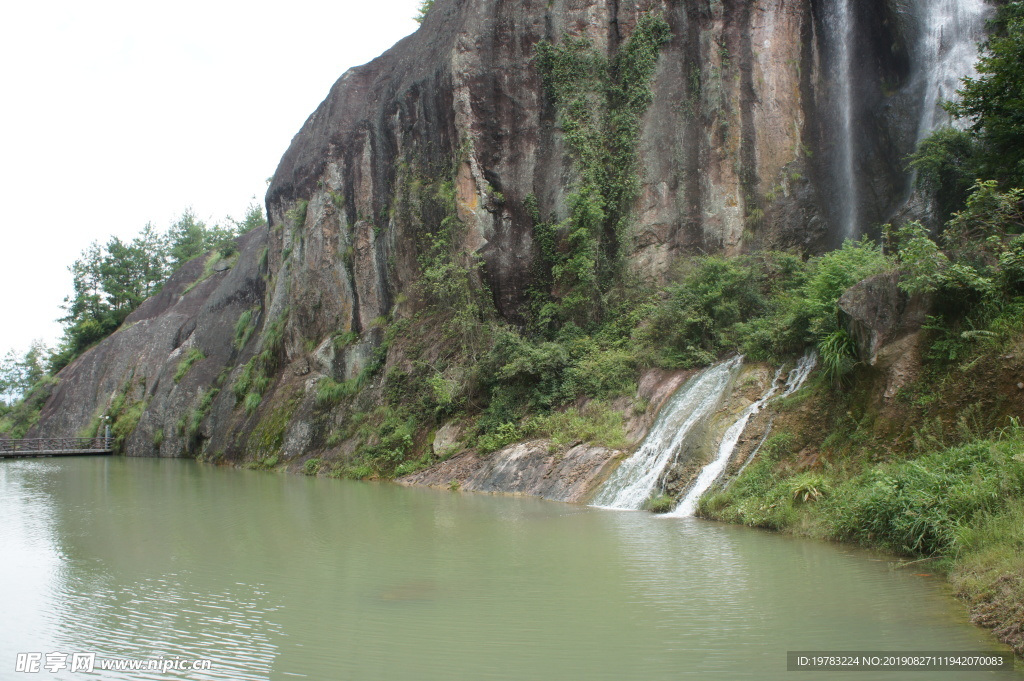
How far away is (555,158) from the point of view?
75.3 ft

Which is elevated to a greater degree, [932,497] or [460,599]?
[932,497]

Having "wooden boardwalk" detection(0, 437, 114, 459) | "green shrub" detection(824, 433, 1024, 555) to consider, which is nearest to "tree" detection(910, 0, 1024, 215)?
"green shrub" detection(824, 433, 1024, 555)

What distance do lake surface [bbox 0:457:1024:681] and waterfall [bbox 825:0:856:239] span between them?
1320 centimetres

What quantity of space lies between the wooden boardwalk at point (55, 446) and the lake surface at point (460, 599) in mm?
29487

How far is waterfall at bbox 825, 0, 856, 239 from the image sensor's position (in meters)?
20.5

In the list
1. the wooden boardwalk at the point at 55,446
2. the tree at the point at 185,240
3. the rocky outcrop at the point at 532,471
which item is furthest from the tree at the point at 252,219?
the rocky outcrop at the point at 532,471

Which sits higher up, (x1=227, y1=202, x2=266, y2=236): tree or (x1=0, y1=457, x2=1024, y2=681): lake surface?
(x1=227, y1=202, x2=266, y2=236): tree

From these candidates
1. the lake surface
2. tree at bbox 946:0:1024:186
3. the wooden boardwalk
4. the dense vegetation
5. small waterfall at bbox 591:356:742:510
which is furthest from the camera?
the wooden boardwalk

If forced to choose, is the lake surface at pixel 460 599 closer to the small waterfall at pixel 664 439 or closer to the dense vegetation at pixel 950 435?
the dense vegetation at pixel 950 435

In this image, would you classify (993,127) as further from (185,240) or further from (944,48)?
(185,240)

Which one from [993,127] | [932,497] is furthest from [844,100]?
[932,497]

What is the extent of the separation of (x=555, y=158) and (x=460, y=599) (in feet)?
60.1

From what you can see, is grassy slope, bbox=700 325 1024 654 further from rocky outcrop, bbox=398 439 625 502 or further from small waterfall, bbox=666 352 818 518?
rocky outcrop, bbox=398 439 625 502

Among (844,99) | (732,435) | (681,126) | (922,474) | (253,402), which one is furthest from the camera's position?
(253,402)
